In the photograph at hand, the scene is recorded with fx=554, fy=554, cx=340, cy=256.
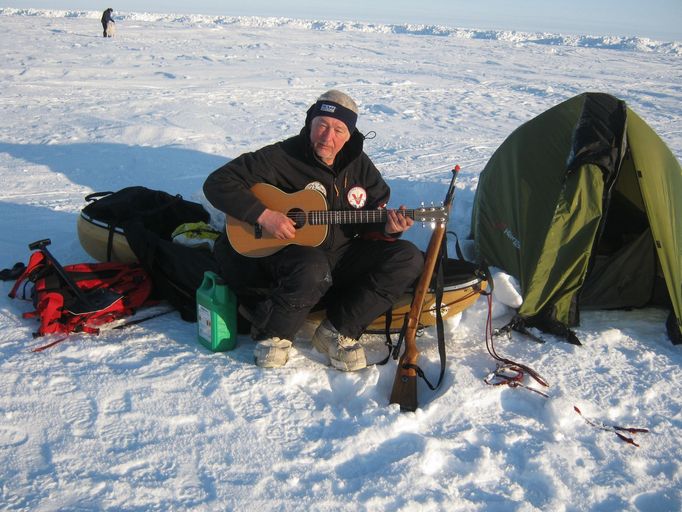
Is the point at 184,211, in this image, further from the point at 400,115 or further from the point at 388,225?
the point at 400,115

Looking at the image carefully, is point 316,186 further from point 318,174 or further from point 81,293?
point 81,293

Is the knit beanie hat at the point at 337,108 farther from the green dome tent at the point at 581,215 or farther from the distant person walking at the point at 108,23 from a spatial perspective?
the distant person walking at the point at 108,23

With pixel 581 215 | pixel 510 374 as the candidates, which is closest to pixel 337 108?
pixel 581 215

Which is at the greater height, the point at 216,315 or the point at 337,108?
the point at 337,108

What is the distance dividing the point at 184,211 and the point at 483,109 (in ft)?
28.1

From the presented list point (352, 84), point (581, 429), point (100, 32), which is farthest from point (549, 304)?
point (100, 32)

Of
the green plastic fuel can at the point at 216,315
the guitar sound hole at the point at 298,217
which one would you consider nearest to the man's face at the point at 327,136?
the guitar sound hole at the point at 298,217

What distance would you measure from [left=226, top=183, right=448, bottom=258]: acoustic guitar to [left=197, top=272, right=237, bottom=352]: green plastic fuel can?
0.25 metres

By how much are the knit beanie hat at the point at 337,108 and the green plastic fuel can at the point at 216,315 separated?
1.12 meters

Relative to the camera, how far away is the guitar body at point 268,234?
10.3ft

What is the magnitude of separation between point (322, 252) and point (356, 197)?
1.42 feet

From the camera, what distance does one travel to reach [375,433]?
8.41 ft

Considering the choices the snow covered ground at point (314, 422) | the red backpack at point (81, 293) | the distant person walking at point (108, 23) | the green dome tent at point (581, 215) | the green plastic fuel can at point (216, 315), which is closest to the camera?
the snow covered ground at point (314, 422)

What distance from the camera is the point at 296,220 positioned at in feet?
10.5
